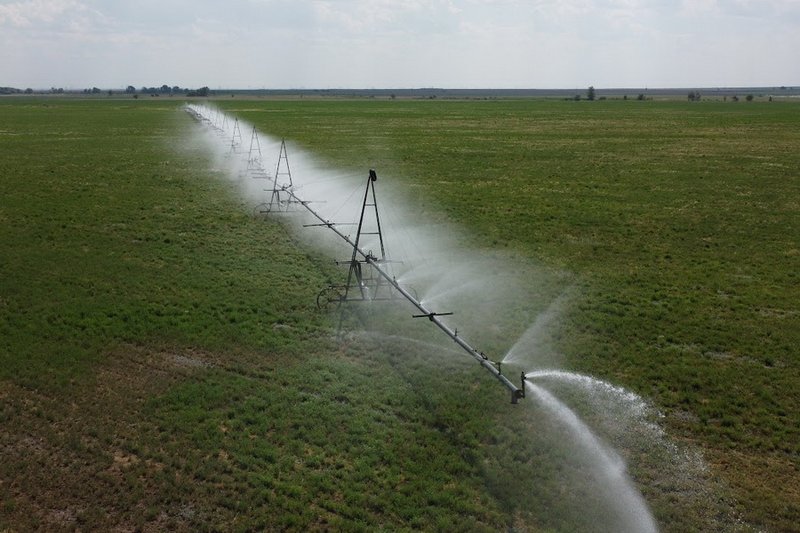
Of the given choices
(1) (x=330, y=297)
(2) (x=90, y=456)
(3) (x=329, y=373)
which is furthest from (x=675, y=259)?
(2) (x=90, y=456)

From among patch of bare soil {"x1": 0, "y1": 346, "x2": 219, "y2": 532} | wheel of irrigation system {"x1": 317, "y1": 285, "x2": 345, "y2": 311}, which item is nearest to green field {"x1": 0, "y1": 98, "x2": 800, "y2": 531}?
patch of bare soil {"x1": 0, "y1": 346, "x2": 219, "y2": 532}

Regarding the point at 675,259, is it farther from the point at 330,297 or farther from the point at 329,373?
the point at 329,373

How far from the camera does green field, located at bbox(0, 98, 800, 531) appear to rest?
298 inches

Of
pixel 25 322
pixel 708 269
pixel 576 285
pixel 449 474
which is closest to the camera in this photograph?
pixel 449 474

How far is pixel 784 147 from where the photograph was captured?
148ft

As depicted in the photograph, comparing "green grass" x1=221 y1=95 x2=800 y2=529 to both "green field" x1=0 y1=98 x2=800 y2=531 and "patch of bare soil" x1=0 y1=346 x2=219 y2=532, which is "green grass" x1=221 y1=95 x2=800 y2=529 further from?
"patch of bare soil" x1=0 y1=346 x2=219 y2=532

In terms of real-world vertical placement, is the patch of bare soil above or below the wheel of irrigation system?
below

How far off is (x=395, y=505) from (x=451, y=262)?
1003cm

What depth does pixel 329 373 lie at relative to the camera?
1062cm

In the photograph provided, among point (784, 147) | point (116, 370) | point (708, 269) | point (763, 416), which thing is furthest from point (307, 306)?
point (784, 147)

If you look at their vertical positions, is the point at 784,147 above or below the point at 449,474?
above

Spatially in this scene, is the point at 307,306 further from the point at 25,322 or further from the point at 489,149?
the point at 489,149

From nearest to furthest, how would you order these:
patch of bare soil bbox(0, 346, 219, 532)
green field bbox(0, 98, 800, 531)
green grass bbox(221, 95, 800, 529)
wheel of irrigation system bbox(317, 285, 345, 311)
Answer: patch of bare soil bbox(0, 346, 219, 532) → green field bbox(0, 98, 800, 531) → green grass bbox(221, 95, 800, 529) → wheel of irrigation system bbox(317, 285, 345, 311)

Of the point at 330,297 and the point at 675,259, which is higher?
the point at 675,259
